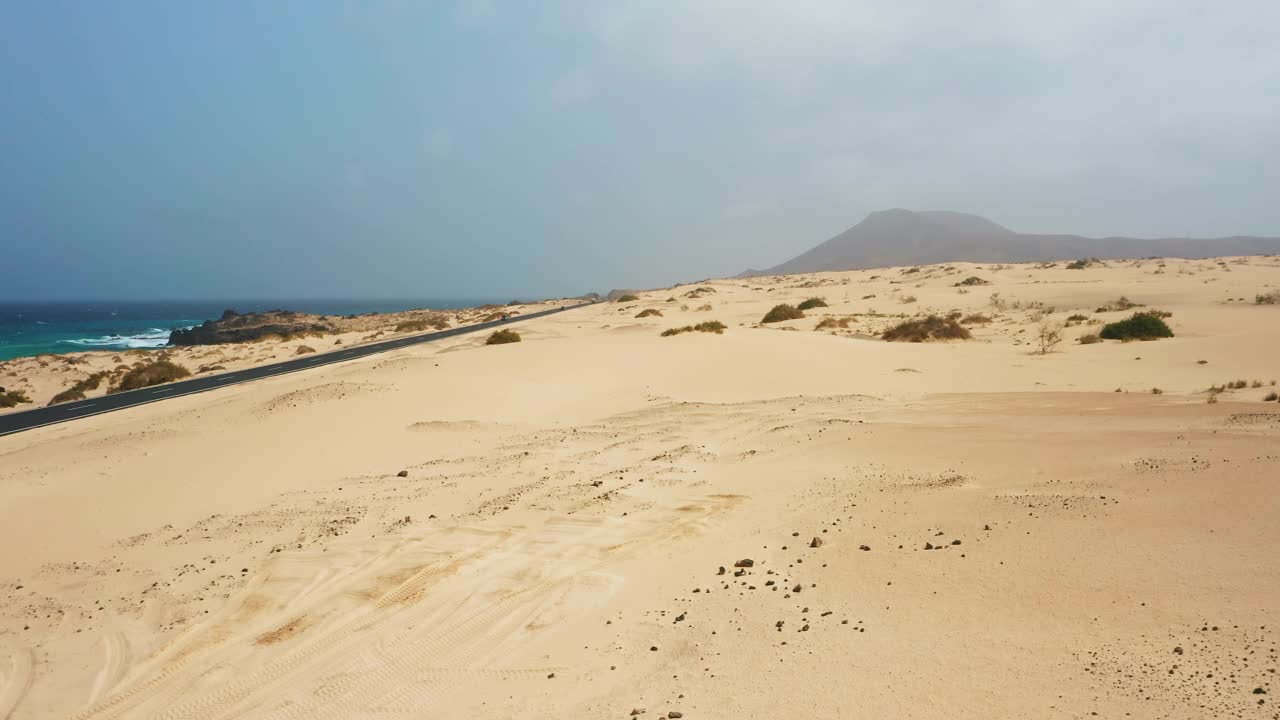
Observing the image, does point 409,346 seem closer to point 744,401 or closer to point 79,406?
point 79,406

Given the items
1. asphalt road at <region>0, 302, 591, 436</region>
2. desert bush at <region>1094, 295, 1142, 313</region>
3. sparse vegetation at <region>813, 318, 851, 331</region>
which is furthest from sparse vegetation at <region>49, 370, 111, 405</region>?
desert bush at <region>1094, 295, 1142, 313</region>

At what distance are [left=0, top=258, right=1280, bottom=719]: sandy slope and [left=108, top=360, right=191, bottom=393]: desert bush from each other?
12144 millimetres

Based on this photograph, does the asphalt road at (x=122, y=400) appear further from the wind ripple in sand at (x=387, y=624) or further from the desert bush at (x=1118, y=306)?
the desert bush at (x=1118, y=306)

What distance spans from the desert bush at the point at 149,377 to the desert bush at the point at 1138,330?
101 feet

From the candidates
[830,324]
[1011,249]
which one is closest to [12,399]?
[830,324]

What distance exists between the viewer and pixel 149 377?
2327 centimetres

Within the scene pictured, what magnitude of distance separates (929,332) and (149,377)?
27.0 m

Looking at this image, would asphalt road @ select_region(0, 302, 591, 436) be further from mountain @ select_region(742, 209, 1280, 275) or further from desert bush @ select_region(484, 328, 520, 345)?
mountain @ select_region(742, 209, 1280, 275)

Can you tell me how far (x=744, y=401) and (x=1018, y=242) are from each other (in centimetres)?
19026

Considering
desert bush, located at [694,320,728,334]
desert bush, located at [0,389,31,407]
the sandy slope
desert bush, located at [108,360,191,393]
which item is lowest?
the sandy slope

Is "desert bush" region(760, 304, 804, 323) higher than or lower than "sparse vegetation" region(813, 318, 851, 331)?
higher

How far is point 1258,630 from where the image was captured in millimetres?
3404

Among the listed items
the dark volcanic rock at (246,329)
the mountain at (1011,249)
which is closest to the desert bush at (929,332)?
the dark volcanic rock at (246,329)

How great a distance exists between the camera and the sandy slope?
3.59 m
